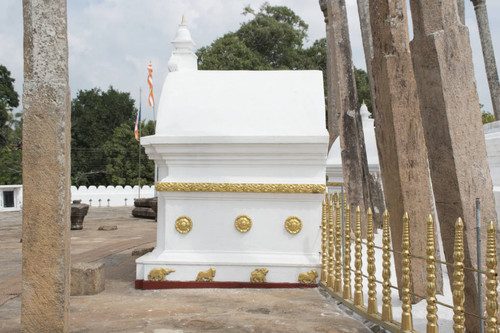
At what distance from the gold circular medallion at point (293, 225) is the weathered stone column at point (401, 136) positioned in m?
1.54

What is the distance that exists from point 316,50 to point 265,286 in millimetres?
28614

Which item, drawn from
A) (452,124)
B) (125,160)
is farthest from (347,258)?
(125,160)

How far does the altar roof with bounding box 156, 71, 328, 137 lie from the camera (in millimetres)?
6051

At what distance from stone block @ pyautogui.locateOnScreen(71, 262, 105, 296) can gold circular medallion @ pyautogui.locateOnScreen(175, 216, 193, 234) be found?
0.99m

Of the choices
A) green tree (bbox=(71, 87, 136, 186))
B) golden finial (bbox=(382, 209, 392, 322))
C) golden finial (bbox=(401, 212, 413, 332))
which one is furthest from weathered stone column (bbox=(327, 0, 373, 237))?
green tree (bbox=(71, 87, 136, 186))

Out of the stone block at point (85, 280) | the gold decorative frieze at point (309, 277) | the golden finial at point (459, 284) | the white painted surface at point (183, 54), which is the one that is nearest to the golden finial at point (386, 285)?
the golden finial at point (459, 284)

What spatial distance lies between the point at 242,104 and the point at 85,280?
8.77 feet

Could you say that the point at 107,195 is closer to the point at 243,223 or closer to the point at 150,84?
the point at 150,84

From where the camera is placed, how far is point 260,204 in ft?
19.7

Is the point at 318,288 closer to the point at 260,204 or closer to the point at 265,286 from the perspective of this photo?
the point at 265,286

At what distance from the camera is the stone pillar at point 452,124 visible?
134 inches

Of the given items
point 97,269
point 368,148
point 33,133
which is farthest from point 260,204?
point 368,148

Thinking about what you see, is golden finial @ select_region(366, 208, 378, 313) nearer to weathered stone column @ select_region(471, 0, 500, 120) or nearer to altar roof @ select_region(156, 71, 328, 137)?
altar roof @ select_region(156, 71, 328, 137)

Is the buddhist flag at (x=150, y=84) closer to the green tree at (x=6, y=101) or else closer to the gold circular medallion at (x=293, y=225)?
the green tree at (x=6, y=101)
